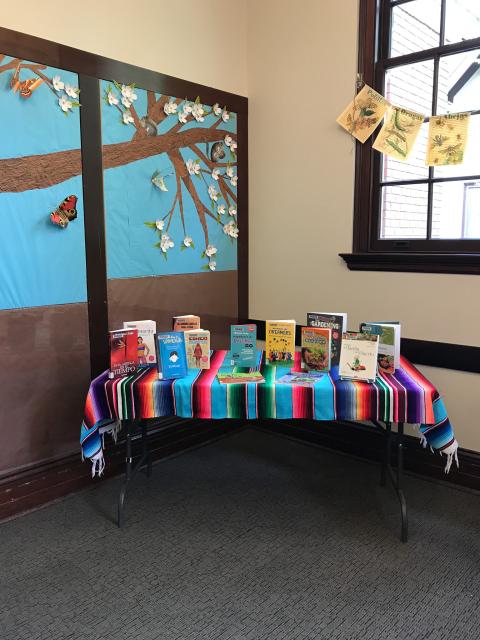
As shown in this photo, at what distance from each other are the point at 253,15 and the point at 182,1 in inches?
22.1

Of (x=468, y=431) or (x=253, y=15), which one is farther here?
(x=253, y=15)

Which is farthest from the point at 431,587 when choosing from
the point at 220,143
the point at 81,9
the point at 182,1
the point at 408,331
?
the point at 182,1

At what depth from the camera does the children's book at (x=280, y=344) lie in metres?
2.56

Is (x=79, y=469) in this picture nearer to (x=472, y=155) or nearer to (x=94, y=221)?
(x=94, y=221)

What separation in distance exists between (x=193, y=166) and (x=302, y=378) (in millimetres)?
1532

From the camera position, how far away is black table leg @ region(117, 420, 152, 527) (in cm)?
240

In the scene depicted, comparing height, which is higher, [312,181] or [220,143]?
[220,143]

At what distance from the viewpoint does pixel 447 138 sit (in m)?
2.67

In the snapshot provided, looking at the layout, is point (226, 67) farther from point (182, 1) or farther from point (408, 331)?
point (408, 331)

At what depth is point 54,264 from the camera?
2.59 meters

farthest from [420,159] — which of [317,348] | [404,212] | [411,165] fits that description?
[317,348]

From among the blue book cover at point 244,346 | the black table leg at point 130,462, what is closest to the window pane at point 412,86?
the blue book cover at point 244,346

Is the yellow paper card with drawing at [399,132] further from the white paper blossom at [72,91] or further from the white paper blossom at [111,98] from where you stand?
the white paper blossom at [72,91]

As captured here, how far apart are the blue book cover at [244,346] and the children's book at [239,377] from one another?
97 millimetres
